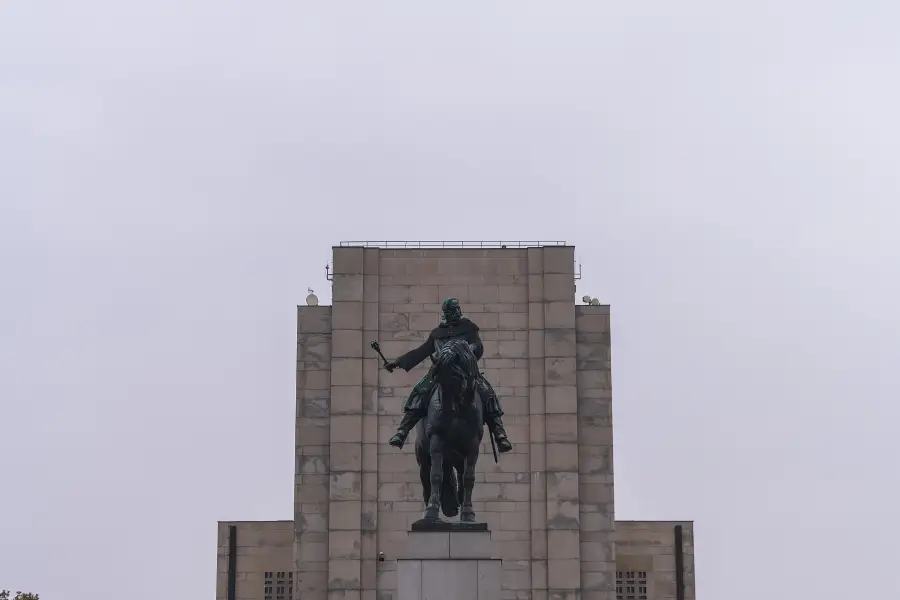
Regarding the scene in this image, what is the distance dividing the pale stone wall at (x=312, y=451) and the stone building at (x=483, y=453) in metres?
0.04

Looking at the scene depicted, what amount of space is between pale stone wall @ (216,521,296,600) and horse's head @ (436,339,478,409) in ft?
100

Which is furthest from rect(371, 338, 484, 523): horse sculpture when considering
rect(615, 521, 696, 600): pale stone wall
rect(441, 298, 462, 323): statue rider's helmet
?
rect(615, 521, 696, 600): pale stone wall

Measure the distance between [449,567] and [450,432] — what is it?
223 centimetres

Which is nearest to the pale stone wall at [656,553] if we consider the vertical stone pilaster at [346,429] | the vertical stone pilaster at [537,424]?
the vertical stone pilaster at [537,424]

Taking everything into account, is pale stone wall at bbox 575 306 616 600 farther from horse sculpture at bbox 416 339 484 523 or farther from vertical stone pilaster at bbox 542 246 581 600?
horse sculpture at bbox 416 339 484 523

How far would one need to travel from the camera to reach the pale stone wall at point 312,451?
57562 millimetres

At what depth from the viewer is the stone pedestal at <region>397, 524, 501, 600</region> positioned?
2917cm

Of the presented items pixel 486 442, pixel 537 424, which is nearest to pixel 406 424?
pixel 486 442

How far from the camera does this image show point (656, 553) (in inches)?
2361

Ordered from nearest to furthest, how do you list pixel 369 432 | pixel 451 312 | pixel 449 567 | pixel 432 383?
pixel 449 567 → pixel 432 383 → pixel 451 312 → pixel 369 432

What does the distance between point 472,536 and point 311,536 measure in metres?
28.9

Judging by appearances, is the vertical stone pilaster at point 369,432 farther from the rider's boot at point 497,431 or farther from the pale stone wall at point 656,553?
the rider's boot at point 497,431

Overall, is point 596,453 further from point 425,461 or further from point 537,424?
point 425,461

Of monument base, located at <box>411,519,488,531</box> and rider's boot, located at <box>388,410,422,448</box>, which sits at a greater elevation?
rider's boot, located at <box>388,410,422,448</box>
